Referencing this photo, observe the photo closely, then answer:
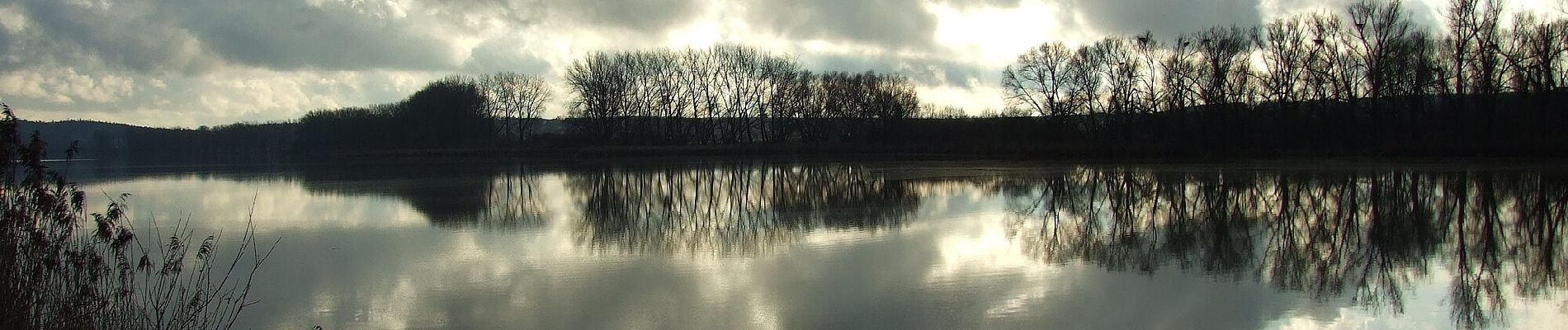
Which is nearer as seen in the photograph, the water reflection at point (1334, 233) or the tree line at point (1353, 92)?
the water reflection at point (1334, 233)

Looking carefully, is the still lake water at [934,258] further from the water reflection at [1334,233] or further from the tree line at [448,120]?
the tree line at [448,120]

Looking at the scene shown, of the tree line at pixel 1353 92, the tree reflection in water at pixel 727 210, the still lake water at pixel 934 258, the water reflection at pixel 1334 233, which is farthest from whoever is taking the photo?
the tree line at pixel 1353 92

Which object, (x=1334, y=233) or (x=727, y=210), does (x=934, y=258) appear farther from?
(x=727, y=210)

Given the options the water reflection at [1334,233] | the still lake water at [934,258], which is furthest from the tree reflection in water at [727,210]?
the water reflection at [1334,233]

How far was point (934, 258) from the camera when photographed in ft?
32.7

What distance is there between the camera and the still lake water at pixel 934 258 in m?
7.08

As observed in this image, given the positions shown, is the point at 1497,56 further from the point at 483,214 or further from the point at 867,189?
the point at 483,214

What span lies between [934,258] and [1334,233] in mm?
5362

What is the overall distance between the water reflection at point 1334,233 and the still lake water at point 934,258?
0.05 m

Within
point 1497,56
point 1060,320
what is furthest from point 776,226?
point 1497,56

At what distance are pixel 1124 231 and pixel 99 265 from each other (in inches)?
428

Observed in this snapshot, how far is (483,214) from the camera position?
1670 cm

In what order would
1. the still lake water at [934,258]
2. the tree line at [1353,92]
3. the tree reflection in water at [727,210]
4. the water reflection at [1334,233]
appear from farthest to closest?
1. the tree line at [1353,92]
2. the tree reflection in water at [727,210]
3. the water reflection at [1334,233]
4. the still lake water at [934,258]

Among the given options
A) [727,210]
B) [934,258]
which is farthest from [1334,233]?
[727,210]
